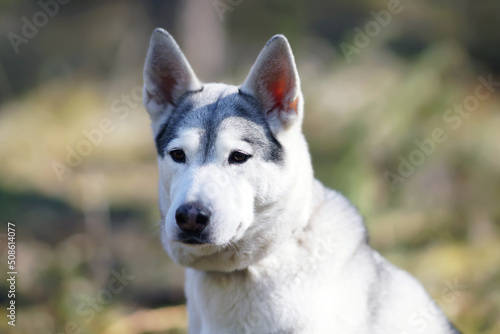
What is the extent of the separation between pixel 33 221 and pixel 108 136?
11.5 ft

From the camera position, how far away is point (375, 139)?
7.05 meters

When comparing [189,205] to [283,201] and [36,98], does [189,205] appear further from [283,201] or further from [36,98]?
[36,98]

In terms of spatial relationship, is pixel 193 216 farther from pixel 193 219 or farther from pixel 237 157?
pixel 237 157

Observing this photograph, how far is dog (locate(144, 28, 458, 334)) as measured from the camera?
10.1ft

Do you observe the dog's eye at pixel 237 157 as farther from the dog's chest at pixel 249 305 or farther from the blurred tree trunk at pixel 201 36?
the blurred tree trunk at pixel 201 36

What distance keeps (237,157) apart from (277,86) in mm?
564

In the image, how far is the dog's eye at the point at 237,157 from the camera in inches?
126

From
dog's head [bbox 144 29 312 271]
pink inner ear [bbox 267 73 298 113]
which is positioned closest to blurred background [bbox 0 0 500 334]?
dog's head [bbox 144 29 312 271]

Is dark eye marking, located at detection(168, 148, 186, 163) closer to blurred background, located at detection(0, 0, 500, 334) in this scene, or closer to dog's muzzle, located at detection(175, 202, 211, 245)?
dog's muzzle, located at detection(175, 202, 211, 245)

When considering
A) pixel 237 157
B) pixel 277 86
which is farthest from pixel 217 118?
pixel 277 86

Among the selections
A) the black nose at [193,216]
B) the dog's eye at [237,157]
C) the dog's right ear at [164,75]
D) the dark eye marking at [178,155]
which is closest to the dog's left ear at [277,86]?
the dog's eye at [237,157]

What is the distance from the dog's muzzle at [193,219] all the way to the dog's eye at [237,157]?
0.42 meters

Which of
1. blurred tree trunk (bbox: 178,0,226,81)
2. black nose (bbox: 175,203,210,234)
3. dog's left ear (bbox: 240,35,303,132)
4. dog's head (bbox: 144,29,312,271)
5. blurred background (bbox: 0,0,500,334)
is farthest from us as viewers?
blurred tree trunk (bbox: 178,0,226,81)

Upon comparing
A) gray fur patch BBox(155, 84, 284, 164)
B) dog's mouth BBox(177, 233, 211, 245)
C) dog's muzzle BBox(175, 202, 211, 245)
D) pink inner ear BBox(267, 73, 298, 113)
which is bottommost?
dog's mouth BBox(177, 233, 211, 245)
